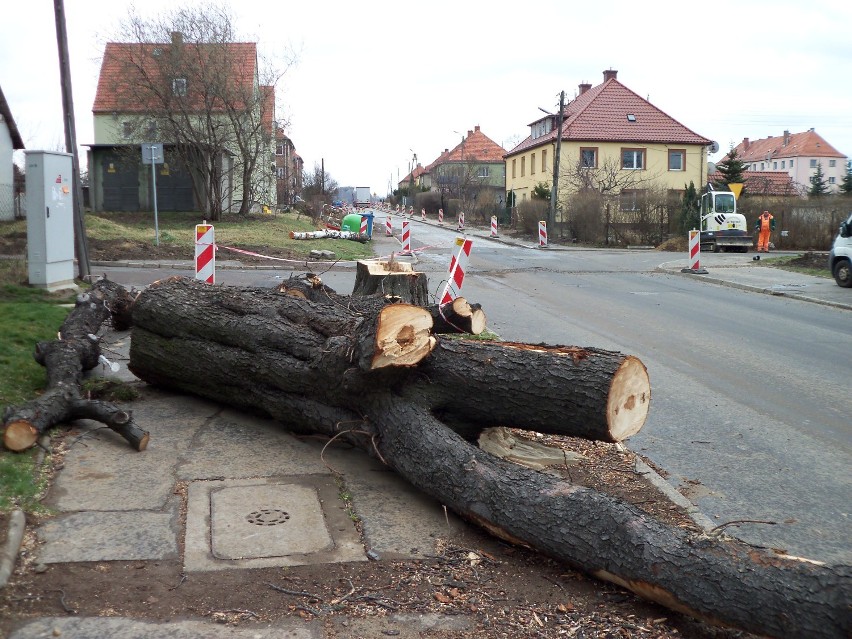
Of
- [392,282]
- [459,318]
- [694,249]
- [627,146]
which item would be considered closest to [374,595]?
[459,318]

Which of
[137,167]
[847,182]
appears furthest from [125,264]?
[847,182]

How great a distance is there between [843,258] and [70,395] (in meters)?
17.8

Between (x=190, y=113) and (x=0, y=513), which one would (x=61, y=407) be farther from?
(x=190, y=113)

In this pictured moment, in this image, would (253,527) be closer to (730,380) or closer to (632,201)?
(730,380)

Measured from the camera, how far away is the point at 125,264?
20109 millimetres

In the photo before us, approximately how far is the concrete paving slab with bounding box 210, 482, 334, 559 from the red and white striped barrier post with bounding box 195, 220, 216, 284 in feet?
30.5

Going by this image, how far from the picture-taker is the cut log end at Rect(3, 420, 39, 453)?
5.49 metres

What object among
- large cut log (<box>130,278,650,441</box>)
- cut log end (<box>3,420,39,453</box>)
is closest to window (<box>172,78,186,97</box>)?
large cut log (<box>130,278,650,441</box>)

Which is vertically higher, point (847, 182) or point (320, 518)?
point (847, 182)

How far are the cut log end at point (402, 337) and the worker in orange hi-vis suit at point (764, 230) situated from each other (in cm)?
3155

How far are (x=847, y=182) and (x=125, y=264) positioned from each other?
200ft

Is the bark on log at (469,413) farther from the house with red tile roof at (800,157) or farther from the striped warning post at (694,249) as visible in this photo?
the house with red tile roof at (800,157)

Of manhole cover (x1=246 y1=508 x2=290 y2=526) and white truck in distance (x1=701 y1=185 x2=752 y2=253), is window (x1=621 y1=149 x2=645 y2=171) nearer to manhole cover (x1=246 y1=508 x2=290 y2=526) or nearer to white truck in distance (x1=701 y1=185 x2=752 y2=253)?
white truck in distance (x1=701 y1=185 x2=752 y2=253)

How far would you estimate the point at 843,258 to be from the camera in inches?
757
